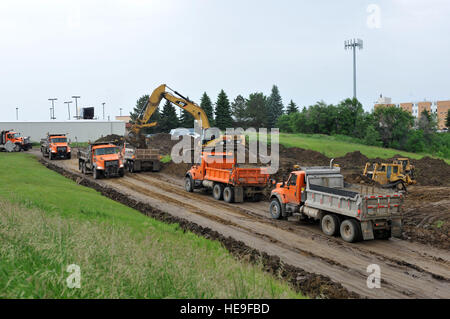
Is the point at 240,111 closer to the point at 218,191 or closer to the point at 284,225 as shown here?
the point at 218,191

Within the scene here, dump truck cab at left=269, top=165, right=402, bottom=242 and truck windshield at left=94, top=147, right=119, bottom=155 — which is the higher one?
truck windshield at left=94, top=147, right=119, bottom=155

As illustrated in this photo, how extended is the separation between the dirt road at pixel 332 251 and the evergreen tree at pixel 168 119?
62.8 meters

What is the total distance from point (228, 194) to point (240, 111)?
236ft

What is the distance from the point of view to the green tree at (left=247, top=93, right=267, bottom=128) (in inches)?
3634

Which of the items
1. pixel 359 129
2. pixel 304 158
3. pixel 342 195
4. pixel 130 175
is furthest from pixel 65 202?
pixel 359 129

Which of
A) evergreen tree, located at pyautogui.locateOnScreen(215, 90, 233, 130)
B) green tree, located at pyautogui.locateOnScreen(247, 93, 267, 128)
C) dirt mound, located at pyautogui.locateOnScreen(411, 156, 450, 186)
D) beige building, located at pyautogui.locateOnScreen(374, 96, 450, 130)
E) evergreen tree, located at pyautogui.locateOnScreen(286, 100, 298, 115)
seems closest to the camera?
dirt mound, located at pyautogui.locateOnScreen(411, 156, 450, 186)

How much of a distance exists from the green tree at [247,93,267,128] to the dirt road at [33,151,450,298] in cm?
7169

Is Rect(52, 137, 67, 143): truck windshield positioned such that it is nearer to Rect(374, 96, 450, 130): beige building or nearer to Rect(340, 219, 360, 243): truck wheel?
Rect(340, 219, 360, 243): truck wheel

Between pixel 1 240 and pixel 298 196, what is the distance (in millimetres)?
11948

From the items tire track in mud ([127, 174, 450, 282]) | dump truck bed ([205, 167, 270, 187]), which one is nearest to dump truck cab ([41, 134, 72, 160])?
tire track in mud ([127, 174, 450, 282])

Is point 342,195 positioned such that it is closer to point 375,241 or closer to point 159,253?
point 375,241

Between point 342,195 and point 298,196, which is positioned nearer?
point 342,195

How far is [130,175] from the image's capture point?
3203 cm
